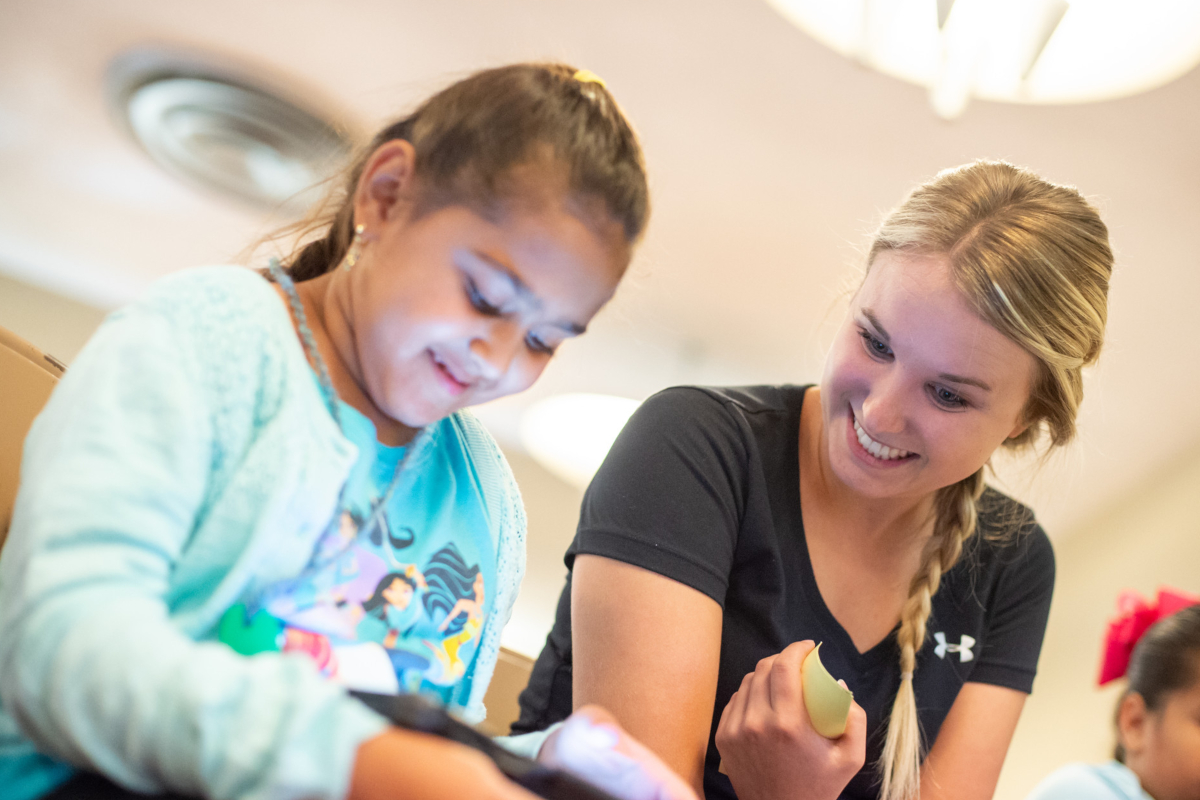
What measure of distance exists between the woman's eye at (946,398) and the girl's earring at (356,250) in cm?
58

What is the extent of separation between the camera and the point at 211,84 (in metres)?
2.23

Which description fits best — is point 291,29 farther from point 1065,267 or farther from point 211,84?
point 1065,267

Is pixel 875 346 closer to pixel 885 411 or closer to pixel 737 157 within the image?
pixel 885 411

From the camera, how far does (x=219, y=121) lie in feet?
7.50

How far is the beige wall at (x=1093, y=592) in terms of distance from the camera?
2.65 metres

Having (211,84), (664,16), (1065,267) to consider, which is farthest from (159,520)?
(211,84)

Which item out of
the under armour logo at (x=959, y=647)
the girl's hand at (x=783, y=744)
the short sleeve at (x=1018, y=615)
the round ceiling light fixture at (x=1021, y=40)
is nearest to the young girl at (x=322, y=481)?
the girl's hand at (x=783, y=744)

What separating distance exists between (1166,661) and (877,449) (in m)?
1.03

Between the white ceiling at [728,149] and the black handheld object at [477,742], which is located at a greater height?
the white ceiling at [728,149]

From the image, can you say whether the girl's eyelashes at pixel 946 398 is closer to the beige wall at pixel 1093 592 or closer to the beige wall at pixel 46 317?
the beige wall at pixel 1093 592

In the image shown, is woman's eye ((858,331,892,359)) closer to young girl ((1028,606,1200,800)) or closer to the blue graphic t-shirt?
the blue graphic t-shirt

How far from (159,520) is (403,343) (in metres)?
0.20

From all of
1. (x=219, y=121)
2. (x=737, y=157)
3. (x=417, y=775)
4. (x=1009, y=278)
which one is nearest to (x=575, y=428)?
(x=737, y=157)

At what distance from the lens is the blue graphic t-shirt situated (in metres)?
0.61
